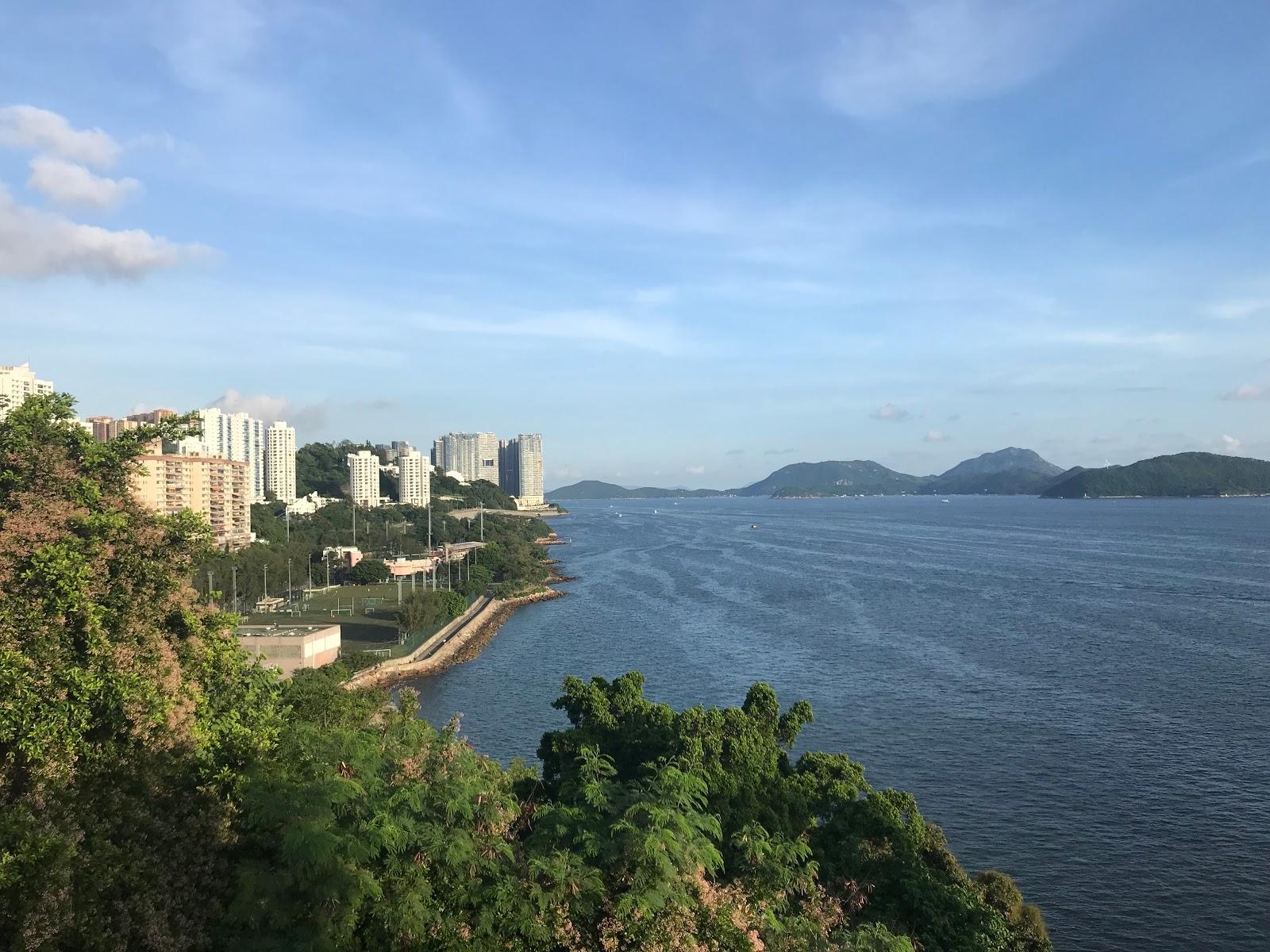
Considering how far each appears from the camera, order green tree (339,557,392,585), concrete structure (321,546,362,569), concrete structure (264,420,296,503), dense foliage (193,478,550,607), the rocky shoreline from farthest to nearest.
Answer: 1. concrete structure (264,420,296,503)
2. concrete structure (321,546,362,569)
3. green tree (339,557,392,585)
4. dense foliage (193,478,550,607)
5. the rocky shoreline

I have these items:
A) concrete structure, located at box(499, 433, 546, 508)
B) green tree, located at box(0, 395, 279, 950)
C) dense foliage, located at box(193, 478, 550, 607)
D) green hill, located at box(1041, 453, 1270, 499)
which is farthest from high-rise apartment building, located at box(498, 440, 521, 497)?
green tree, located at box(0, 395, 279, 950)

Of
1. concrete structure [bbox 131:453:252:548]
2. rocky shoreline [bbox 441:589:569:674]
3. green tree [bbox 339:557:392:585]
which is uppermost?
concrete structure [bbox 131:453:252:548]

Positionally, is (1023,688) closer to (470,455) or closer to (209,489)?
(209,489)

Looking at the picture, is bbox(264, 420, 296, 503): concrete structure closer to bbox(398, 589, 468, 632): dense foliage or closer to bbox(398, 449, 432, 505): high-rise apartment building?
bbox(398, 449, 432, 505): high-rise apartment building

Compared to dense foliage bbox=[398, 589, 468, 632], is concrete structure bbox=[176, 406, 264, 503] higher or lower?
higher

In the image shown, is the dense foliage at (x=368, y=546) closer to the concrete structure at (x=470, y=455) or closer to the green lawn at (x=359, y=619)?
the green lawn at (x=359, y=619)

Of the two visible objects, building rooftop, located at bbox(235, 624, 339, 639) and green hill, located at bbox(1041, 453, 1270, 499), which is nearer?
building rooftop, located at bbox(235, 624, 339, 639)

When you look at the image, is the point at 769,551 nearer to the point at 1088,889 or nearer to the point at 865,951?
the point at 1088,889
